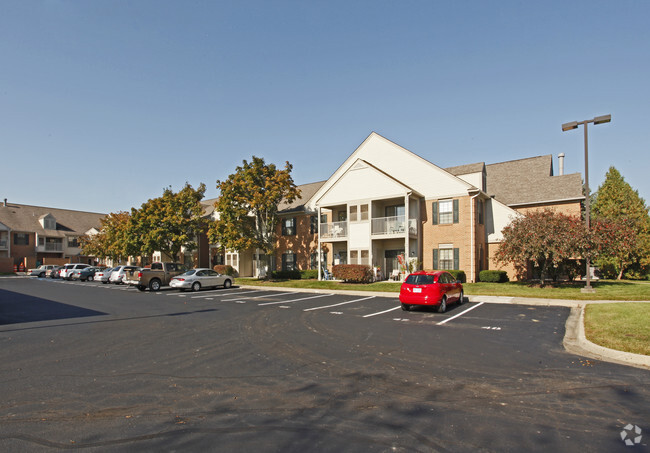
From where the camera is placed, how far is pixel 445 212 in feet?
88.8

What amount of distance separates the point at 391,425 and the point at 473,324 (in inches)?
322

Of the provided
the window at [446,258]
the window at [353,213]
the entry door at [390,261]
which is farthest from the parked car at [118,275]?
the window at [446,258]

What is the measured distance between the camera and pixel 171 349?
848cm

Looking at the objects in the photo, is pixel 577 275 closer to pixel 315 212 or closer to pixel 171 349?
pixel 315 212

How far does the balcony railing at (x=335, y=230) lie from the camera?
2972 centimetres

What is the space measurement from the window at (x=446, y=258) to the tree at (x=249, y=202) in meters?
12.3

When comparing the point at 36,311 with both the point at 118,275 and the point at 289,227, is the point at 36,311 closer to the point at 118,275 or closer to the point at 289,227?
the point at 118,275

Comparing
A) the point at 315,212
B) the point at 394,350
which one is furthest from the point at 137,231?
the point at 394,350

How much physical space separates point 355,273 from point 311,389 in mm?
20540

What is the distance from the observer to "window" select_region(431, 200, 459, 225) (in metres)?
26.5

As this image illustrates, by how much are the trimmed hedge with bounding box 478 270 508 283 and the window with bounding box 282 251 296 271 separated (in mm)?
16061

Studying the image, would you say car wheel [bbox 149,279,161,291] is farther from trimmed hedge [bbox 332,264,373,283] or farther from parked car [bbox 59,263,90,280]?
parked car [bbox 59,263,90,280]

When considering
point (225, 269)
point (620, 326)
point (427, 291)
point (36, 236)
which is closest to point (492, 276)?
point (427, 291)

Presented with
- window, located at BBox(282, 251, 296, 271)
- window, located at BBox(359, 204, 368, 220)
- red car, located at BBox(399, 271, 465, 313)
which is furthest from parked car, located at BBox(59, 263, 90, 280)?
red car, located at BBox(399, 271, 465, 313)
